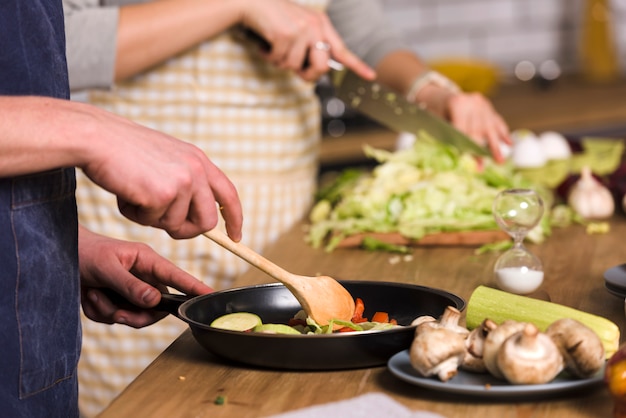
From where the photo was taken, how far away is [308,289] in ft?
4.04

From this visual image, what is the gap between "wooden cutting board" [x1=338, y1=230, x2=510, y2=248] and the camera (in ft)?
6.24

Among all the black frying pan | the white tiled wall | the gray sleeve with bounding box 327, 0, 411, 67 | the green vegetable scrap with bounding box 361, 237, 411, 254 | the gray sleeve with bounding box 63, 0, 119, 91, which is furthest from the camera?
the white tiled wall

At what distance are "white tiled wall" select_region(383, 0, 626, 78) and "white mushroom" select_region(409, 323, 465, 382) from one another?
3.65 meters

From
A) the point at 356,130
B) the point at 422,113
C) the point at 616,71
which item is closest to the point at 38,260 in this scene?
the point at 422,113

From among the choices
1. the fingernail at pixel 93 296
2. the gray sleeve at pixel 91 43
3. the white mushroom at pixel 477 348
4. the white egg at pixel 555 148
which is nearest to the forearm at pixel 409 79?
the white egg at pixel 555 148

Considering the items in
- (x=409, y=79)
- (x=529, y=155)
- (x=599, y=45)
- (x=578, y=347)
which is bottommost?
(x=578, y=347)

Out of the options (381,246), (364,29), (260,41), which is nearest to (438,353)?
(381,246)

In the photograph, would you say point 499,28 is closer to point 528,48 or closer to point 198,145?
point 528,48

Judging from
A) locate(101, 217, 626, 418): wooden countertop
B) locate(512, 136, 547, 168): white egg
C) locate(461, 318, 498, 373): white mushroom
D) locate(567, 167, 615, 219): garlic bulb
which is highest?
locate(512, 136, 547, 168): white egg

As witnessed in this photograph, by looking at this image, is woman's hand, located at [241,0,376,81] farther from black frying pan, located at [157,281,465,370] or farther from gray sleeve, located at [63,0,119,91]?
black frying pan, located at [157,281,465,370]

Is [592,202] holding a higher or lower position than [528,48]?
lower

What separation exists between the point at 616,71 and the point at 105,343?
3042 mm

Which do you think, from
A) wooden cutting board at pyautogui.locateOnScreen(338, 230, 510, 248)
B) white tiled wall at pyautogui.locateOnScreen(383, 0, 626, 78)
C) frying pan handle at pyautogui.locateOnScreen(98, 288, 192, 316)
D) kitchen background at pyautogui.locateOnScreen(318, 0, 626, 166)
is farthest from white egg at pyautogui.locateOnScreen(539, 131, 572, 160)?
white tiled wall at pyautogui.locateOnScreen(383, 0, 626, 78)

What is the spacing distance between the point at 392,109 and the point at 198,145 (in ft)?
1.48
